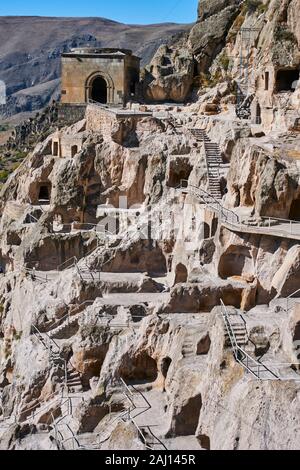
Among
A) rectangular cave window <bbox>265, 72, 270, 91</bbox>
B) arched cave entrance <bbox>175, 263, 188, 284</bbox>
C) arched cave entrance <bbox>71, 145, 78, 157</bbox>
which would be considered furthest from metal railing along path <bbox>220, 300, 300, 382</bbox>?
arched cave entrance <bbox>71, 145, 78, 157</bbox>

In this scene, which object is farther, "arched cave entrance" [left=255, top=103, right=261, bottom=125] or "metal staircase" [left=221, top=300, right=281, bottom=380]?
"arched cave entrance" [left=255, top=103, right=261, bottom=125]

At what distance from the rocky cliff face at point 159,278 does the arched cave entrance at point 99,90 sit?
8.96 ft

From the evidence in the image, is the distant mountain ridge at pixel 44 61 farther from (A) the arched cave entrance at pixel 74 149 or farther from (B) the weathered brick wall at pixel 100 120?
(A) the arched cave entrance at pixel 74 149

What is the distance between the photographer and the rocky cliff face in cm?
1664

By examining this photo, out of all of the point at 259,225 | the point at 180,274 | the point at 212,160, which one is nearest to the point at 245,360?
the point at 259,225

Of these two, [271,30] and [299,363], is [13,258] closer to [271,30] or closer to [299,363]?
[271,30]

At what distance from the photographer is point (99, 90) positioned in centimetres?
4153

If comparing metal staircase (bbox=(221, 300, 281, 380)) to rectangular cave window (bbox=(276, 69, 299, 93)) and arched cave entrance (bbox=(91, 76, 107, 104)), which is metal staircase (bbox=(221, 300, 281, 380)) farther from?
arched cave entrance (bbox=(91, 76, 107, 104))

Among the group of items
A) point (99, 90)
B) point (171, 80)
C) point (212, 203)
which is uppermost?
point (171, 80)

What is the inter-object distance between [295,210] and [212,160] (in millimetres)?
5704

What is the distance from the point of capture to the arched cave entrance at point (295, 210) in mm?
24297

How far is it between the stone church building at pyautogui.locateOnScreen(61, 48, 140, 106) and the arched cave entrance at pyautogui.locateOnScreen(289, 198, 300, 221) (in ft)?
58.6

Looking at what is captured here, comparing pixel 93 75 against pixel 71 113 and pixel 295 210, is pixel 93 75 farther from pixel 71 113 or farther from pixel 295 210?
pixel 295 210

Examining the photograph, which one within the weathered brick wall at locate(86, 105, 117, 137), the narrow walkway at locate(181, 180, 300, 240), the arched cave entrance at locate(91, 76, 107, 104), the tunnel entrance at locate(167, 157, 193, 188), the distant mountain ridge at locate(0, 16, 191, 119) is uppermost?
the distant mountain ridge at locate(0, 16, 191, 119)
